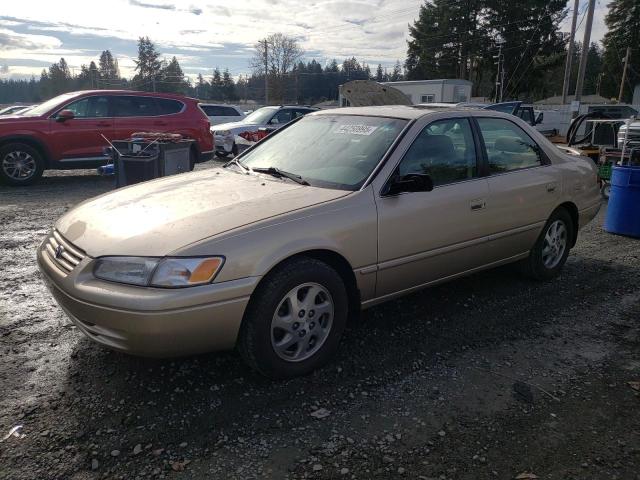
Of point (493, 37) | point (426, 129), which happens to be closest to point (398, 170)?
point (426, 129)

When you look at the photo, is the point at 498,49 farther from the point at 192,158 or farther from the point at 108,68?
the point at 108,68

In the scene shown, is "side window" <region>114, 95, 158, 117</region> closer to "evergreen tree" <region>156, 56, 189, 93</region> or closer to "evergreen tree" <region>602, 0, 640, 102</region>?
"evergreen tree" <region>602, 0, 640, 102</region>

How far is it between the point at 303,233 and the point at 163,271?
32.1 inches

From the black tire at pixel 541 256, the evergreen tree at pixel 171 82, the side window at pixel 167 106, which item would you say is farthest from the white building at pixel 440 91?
the evergreen tree at pixel 171 82

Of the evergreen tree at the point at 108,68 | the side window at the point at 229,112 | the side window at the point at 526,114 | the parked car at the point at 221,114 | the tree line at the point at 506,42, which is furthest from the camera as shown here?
the evergreen tree at the point at 108,68

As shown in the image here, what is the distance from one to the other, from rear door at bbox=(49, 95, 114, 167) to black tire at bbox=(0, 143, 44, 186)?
0.37 m

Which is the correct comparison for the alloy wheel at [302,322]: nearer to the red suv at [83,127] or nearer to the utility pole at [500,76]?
the red suv at [83,127]

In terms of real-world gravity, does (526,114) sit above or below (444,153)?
above

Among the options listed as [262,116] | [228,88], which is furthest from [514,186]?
[228,88]

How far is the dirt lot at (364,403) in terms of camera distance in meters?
2.42

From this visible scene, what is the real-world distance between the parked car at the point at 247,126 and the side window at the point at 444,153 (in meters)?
9.69

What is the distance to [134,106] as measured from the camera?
10773 mm

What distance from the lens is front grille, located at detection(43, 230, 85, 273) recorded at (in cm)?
293

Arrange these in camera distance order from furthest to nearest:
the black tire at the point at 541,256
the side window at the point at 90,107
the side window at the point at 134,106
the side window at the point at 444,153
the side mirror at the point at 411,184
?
1. the side window at the point at 134,106
2. the side window at the point at 90,107
3. the black tire at the point at 541,256
4. the side window at the point at 444,153
5. the side mirror at the point at 411,184
